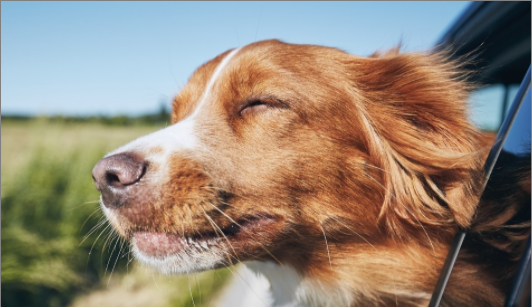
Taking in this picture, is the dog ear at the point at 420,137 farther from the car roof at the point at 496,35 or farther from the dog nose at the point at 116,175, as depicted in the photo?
the dog nose at the point at 116,175

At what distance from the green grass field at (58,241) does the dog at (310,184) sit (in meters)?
2.72

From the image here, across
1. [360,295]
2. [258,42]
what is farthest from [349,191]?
[258,42]

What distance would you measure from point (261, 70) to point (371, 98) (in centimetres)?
56

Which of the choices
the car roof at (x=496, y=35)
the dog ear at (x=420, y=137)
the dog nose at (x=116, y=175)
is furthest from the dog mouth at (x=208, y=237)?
the car roof at (x=496, y=35)

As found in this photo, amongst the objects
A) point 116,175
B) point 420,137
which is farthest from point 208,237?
point 420,137

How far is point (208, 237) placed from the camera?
6.04 feet

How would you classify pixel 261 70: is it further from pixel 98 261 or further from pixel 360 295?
pixel 98 261

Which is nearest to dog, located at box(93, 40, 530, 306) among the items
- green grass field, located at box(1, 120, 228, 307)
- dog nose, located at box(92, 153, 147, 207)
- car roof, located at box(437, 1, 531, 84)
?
dog nose, located at box(92, 153, 147, 207)

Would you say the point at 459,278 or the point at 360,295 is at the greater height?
the point at 459,278

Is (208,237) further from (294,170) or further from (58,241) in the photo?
(58,241)

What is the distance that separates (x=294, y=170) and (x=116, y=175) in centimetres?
72

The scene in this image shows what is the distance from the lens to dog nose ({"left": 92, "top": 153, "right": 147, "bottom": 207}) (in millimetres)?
1762

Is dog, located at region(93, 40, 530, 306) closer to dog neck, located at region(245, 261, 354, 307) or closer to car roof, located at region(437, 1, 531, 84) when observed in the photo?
dog neck, located at region(245, 261, 354, 307)

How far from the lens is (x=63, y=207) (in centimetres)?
552
